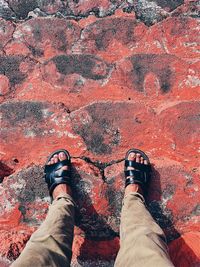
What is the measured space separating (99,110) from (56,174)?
42 cm

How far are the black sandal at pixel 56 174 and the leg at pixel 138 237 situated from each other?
1.08 ft

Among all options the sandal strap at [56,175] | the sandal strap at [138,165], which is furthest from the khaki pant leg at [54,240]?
the sandal strap at [138,165]

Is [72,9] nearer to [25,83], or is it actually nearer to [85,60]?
[85,60]

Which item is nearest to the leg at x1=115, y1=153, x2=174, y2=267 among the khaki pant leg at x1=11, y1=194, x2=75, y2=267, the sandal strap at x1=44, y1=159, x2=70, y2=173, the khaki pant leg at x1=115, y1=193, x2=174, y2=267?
the khaki pant leg at x1=115, y1=193, x2=174, y2=267

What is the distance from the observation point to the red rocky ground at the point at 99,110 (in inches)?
77.2

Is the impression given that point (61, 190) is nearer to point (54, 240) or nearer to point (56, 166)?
point (56, 166)

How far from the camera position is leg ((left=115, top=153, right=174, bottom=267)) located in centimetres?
158

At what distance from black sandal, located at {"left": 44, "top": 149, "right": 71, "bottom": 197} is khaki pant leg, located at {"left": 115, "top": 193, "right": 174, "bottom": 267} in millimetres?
347

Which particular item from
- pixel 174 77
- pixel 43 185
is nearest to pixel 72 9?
pixel 174 77

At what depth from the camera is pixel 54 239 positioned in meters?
1.76

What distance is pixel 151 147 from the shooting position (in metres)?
2.13

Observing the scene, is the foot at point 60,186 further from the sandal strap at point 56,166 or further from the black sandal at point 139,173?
the black sandal at point 139,173

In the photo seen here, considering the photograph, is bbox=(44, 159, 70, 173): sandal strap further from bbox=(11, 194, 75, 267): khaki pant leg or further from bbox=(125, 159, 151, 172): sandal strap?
bbox=(125, 159, 151, 172): sandal strap

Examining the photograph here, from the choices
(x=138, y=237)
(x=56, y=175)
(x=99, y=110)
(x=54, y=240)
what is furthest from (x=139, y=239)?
(x=99, y=110)
